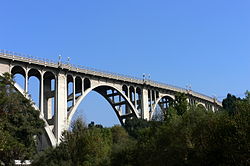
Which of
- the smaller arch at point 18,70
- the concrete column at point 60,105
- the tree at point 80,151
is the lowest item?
the tree at point 80,151

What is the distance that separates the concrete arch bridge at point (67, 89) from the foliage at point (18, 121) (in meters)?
4.35

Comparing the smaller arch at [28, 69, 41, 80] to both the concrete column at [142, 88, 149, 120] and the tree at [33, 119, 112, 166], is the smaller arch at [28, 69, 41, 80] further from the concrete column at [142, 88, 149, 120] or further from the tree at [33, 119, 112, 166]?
the concrete column at [142, 88, 149, 120]

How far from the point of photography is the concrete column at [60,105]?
47.8m

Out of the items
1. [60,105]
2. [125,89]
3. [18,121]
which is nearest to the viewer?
[18,121]

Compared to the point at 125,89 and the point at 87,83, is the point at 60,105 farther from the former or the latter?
the point at 125,89

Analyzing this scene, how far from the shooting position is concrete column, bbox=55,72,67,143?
157 ft

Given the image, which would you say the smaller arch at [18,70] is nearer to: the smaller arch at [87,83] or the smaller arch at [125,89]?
the smaller arch at [87,83]

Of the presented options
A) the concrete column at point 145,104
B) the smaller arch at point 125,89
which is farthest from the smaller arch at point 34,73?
the concrete column at point 145,104

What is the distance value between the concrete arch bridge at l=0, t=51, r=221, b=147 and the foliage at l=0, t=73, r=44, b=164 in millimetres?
4345

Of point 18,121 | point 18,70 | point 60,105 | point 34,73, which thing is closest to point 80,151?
point 18,121

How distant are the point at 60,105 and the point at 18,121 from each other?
12.3 metres

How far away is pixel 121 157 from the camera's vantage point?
29.1 m

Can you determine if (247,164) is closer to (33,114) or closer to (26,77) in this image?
(33,114)

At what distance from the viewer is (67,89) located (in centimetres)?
5206
